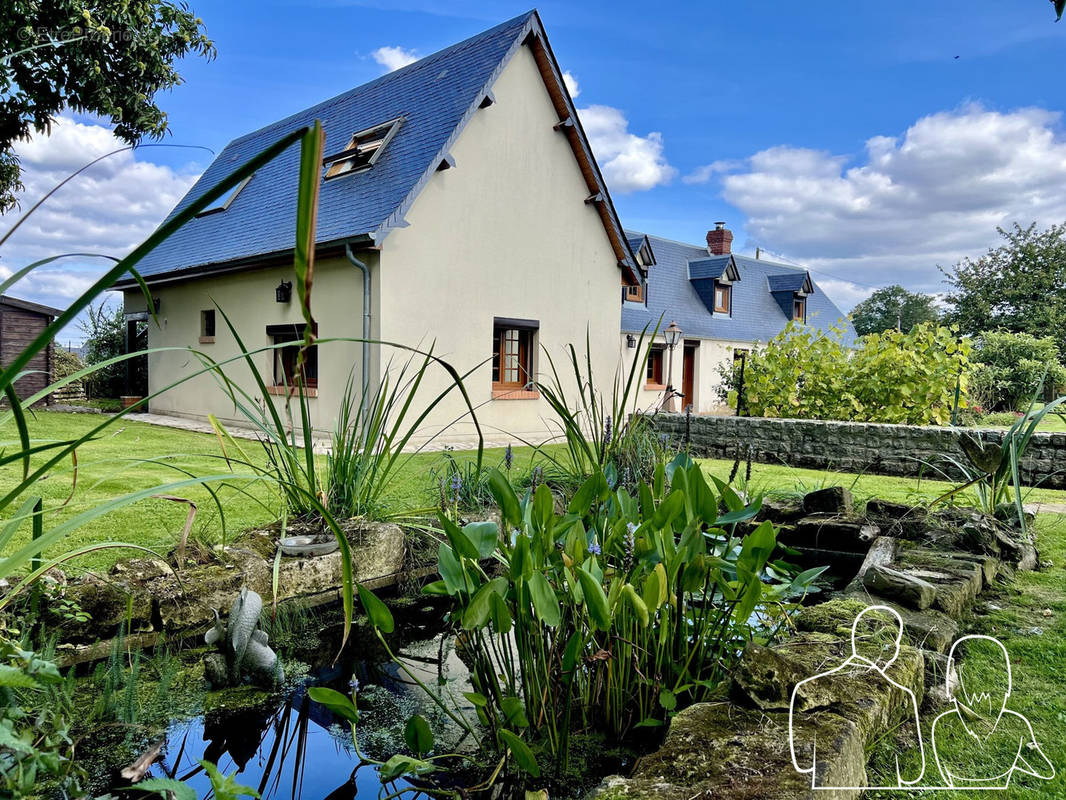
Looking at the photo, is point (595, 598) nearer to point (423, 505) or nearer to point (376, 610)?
point (376, 610)

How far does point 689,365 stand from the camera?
19422mm

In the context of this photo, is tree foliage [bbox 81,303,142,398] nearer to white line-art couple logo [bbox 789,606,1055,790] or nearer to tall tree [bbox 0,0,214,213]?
tall tree [bbox 0,0,214,213]

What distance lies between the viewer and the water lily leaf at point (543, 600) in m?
1.35

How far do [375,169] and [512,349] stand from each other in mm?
3366

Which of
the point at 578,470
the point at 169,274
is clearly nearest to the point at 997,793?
the point at 578,470

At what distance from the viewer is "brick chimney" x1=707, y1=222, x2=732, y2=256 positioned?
2250 centimetres

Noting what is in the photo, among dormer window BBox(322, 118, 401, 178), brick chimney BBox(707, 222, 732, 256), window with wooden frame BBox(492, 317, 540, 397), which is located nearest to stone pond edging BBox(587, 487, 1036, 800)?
window with wooden frame BBox(492, 317, 540, 397)

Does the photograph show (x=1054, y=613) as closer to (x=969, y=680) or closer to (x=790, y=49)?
(x=969, y=680)

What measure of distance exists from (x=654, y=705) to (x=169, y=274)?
12.1 meters

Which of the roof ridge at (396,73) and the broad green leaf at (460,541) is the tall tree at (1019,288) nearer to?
the roof ridge at (396,73)

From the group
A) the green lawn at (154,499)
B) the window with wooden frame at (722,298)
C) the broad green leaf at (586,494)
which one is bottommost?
the green lawn at (154,499)

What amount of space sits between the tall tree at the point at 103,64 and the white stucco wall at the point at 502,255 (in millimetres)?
4688

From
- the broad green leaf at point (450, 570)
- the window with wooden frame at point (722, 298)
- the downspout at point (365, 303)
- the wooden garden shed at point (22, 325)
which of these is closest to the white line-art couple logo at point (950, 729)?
the broad green leaf at point (450, 570)

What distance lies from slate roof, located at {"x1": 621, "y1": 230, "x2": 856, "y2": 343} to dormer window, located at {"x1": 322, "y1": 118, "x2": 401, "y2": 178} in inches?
311
